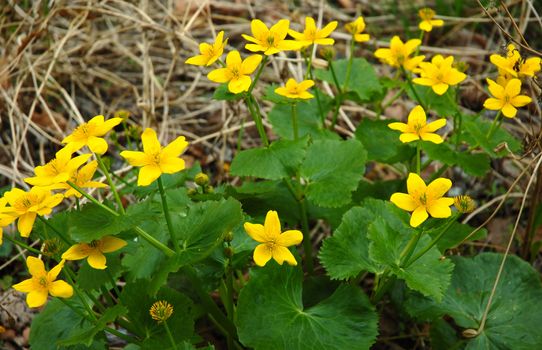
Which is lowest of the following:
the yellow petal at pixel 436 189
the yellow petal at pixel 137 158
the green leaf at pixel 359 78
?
the green leaf at pixel 359 78

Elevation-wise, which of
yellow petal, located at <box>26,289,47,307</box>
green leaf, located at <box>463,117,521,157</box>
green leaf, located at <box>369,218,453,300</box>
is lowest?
green leaf, located at <box>369,218,453,300</box>

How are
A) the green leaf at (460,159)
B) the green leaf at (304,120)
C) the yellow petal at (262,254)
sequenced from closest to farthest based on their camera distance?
the yellow petal at (262,254)
the green leaf at (460,159)
the green leaf at (304,120)

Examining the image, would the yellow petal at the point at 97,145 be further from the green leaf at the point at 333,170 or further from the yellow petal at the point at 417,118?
the yellow petal at the point at 417,118

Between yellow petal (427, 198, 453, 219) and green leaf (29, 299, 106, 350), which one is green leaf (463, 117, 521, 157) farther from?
green leaf (29, 299, 106, 350)

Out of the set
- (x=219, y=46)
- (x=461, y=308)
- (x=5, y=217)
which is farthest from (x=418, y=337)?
(x=5, y=217)

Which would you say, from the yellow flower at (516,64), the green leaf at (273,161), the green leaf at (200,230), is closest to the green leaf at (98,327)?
the green leaf at (200,230)

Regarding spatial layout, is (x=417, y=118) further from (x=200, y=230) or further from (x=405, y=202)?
(x=200, y=230)

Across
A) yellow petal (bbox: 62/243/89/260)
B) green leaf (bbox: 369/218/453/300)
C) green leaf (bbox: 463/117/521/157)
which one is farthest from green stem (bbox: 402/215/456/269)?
yellow petal (bbox: 62/243/89/260)
